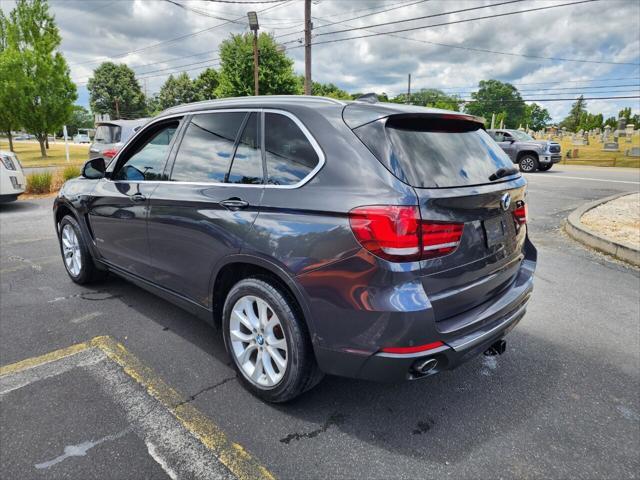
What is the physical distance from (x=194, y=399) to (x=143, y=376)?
49 cm

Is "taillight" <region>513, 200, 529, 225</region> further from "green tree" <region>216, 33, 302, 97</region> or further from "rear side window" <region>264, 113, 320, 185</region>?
"green tree" <region>216, 33, 302, 97</region>

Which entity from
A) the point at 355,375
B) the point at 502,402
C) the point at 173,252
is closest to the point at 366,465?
the point at 355,375

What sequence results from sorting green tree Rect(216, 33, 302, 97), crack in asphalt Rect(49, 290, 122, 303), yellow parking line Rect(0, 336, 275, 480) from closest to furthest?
yellow parking line Rect(0, 336, 275, 480) < crack in asphalt Rect(49, 290, 122, 303) < green tree Rect(216, 33, 302, 97)

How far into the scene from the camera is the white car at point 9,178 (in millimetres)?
8602

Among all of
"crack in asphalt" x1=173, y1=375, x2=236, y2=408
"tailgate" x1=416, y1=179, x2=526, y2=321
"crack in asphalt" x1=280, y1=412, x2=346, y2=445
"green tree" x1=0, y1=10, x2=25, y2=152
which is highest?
"green tree" x1=0, y1=10, x2=25, y2=152

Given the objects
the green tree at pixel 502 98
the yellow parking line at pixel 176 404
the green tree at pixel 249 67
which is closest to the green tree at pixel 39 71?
the green tree at pixel 249 67

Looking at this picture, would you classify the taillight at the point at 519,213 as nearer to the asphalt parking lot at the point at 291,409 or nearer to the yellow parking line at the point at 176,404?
the asphalt parking lot at the point at 291,409

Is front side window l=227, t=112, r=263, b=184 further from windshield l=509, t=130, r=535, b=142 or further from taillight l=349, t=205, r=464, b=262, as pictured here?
windshield l=509, t=130, r=535, b=142

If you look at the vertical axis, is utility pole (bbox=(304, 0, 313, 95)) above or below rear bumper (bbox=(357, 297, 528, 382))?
above

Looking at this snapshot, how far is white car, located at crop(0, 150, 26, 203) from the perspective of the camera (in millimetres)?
8602

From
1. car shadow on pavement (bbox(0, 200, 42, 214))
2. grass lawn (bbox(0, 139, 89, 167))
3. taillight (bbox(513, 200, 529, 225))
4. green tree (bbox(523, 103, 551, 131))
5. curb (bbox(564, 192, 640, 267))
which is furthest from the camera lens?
green tree (bbox(523, 103, 551, 131))

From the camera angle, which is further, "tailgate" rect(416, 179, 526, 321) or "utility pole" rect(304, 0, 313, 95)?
"utility pole" rect(304, 0, 313, 95)

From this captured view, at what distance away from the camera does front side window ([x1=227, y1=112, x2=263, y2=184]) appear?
2.54 metres

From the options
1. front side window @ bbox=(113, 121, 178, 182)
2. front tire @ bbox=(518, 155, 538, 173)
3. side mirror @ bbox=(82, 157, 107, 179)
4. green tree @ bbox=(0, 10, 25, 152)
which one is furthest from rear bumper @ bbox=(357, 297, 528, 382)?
green tree @ bbox=(0, 10, 25, 152)
